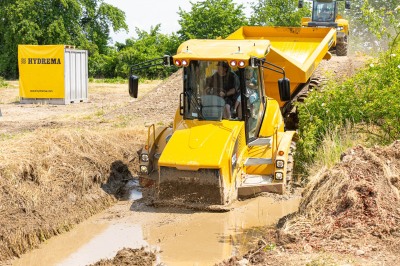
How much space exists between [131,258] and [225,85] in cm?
417

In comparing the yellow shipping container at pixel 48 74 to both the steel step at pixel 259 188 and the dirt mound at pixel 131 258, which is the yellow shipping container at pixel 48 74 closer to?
the steel step at pixel 259 188

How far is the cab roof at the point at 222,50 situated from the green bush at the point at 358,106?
2059 mm

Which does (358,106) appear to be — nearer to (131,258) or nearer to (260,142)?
(260,142)

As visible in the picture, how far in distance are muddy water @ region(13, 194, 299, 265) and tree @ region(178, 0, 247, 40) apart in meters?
31.0

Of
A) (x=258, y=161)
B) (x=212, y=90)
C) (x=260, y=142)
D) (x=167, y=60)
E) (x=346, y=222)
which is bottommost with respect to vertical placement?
(x=346, y=222)

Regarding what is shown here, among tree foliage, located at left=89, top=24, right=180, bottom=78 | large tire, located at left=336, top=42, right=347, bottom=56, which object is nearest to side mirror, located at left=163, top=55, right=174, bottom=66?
large tire, located at left=336, top=42, right=347, bottom=56

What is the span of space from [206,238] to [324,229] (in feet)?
7.55

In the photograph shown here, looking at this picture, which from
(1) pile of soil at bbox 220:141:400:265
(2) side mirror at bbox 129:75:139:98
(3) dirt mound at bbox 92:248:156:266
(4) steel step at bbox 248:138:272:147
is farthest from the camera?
(4) steel step at bbox 248:138:272:147

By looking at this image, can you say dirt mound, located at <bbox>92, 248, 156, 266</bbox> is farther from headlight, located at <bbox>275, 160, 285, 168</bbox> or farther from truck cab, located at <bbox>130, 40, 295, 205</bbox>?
headlight, located at <bbox>275, 160, 285, 168</bbox>

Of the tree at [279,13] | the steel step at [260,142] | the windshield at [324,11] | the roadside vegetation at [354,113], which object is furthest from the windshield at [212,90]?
the tree at [279,13]

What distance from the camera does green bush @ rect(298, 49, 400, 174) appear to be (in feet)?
43.5

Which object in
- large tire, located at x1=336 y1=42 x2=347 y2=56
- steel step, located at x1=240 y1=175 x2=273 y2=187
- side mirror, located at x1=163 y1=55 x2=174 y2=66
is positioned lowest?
steel step, located at x1=240 y1=175 x2=273 y2=187

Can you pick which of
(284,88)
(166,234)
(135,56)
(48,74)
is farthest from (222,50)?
(135,56)

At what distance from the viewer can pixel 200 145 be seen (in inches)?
459
